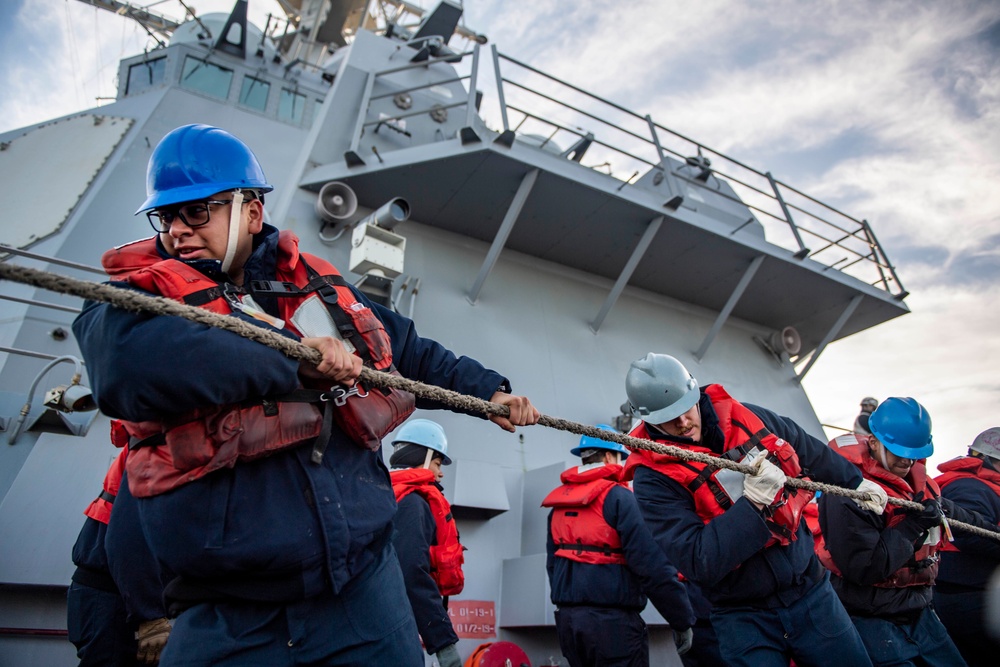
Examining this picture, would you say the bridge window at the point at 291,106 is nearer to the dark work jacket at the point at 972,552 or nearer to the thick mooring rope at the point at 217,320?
the thick mooring rope at the point at 217,320

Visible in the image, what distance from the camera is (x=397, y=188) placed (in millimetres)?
6059

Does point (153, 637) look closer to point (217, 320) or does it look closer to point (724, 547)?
point (217, 320)

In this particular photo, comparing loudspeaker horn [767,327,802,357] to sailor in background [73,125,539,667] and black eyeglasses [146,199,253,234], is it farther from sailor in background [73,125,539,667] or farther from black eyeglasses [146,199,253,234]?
black eyeglasses [146,199,253,234]

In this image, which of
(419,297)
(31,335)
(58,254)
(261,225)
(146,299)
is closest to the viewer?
(146,299)

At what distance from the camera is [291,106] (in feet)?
30.3

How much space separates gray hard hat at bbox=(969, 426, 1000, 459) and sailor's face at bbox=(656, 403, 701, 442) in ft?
9.34

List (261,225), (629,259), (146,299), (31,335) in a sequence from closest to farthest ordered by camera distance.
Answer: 1. (146,299)
2. (261,225)
3. (31,335)
4. (629,259)

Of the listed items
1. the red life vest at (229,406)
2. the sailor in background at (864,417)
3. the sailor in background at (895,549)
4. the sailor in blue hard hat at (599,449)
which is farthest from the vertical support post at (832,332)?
the red life vest at (229,406)

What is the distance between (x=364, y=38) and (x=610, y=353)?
519 cm

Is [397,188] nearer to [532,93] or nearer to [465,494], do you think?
[532,93]

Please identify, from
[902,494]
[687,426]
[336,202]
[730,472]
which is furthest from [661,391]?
[336,202]

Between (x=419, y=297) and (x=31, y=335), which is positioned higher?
(x=419, y=297)

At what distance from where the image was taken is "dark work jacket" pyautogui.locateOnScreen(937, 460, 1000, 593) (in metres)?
3.46

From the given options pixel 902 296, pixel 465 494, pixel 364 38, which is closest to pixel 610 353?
pixel 465 494
